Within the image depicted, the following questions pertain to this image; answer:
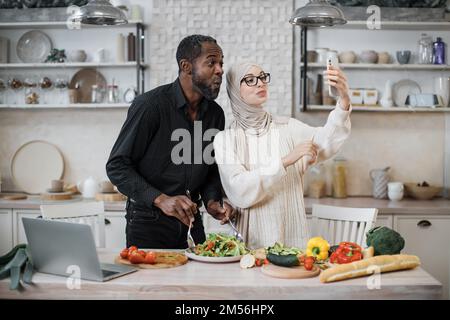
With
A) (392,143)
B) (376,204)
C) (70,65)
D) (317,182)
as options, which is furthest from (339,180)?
(70,65)

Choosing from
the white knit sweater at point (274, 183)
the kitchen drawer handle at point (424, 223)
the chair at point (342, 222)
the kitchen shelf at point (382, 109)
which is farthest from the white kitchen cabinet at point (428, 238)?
the white knit sweater at point (274, 183)

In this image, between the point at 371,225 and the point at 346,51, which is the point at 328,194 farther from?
the point at 371,225

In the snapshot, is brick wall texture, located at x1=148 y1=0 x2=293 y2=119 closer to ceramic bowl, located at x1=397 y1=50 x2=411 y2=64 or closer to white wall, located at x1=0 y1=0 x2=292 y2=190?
white wall, located at x1=0 y1=0 x2=292 y2=190

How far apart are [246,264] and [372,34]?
2.81 meters

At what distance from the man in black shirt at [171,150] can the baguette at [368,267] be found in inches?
26.9

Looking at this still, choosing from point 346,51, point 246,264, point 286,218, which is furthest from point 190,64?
point 346,51

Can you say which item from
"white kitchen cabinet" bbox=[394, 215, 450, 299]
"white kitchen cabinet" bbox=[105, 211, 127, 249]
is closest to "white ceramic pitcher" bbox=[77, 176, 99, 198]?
"white kitchen cabinet" bbox=[105, 211, 127, 249]

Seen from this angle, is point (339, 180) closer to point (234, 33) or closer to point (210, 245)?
point (234, 33)

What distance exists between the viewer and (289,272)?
2025 millimetres

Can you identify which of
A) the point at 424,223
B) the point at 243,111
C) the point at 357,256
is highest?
the point at 243,111

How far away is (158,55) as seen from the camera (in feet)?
14.3

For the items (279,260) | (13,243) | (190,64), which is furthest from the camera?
(13,243)

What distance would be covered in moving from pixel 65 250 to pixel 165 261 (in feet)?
1.31

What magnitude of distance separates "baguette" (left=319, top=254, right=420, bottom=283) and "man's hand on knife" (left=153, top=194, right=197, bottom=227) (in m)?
0.62
